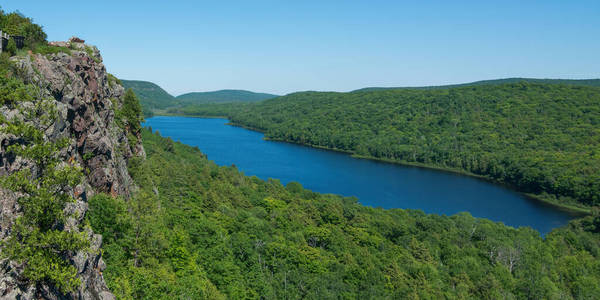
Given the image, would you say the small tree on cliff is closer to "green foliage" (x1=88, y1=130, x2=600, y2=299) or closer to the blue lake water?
"green foliage" (x1=88, y1=130, x2=600, y2=299)

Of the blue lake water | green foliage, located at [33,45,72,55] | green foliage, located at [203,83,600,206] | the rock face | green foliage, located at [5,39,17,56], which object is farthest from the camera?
green foliage, located at [203,83,600,206]

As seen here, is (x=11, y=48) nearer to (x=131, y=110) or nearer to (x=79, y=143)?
(x=79, y=143)

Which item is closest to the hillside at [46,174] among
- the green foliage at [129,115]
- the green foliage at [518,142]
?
the green foliage at [129,115]

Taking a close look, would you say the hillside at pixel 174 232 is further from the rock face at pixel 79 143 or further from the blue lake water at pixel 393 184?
the blue lake water at pixel 393 184

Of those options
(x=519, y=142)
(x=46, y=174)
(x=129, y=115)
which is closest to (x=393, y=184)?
(x=519, y=142)

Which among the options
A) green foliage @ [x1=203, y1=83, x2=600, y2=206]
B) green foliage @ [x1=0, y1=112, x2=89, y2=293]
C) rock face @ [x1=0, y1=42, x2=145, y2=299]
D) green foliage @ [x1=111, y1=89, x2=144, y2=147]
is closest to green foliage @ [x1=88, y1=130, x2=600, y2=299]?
rock face @ [x1=0, y1=42, x2=145, y2=299]

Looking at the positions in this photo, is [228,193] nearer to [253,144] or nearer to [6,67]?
[6,67]
